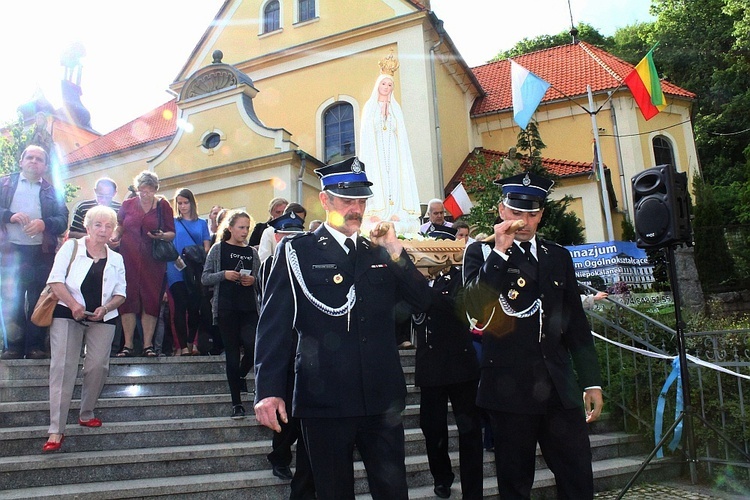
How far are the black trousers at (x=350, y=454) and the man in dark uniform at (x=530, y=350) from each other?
84 cm

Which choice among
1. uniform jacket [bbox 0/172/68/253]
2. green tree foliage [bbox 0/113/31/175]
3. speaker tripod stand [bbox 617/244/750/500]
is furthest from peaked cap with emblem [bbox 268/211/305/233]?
green tree foliage [bbox 0/113/31/175]

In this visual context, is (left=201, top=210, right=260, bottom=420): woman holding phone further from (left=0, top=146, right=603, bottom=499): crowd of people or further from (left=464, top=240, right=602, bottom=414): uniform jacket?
(left=464, top=240, right=602, bottom=414): uniform jacket

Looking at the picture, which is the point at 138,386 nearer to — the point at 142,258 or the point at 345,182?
the point at 142,258

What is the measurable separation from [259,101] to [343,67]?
3432mm

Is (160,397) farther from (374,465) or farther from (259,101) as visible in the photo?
(259,101)

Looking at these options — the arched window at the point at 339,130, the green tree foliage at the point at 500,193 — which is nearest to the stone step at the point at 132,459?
the green tree foliage at the point at 500,193

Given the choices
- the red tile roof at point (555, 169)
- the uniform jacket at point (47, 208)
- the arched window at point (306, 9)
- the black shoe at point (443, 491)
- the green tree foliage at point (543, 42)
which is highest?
the green tree foliage at point (543, 42)

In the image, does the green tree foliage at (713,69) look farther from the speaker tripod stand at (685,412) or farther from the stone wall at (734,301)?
the speaker tripod stand at (685,412)

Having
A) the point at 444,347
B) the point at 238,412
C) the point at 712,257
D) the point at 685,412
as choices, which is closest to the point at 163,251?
the point at 238,412

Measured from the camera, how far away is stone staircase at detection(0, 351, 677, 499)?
14.4 ft

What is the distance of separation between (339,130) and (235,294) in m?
14.8

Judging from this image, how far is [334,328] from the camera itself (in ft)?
9.53

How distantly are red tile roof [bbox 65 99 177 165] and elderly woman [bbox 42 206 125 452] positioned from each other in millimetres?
20347

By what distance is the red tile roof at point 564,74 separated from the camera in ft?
75.8
